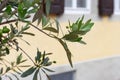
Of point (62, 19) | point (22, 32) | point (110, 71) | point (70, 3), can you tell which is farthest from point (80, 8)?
point (22, 32)

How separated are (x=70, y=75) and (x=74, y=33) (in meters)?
7.28

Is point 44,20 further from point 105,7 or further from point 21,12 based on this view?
point 105,7

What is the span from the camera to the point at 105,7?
30.1 feet

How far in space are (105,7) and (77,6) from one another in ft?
2.04

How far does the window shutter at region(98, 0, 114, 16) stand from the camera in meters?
9.09

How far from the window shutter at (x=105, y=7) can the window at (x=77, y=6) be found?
260 mm

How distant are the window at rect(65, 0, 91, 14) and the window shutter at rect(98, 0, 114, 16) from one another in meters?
0.26

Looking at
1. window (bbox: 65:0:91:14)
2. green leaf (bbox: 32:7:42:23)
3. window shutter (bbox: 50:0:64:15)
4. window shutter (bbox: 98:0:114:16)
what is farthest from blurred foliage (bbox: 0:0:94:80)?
window shutter (bbox: 98:0:114:16)

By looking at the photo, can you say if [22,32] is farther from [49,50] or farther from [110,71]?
[110,71]

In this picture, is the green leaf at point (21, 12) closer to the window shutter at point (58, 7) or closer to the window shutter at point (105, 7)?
the window shutter at point (58, 7)

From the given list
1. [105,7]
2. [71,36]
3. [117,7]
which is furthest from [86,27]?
[117,7]

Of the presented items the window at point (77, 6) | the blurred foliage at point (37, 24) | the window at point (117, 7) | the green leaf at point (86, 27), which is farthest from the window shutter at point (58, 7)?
the green leaf at point (86, 27)

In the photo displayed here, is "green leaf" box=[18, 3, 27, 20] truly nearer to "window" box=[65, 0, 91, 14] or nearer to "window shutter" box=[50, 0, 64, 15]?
"window shutter" box=[50, 0, 64, 15]

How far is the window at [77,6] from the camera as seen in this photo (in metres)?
8.61
